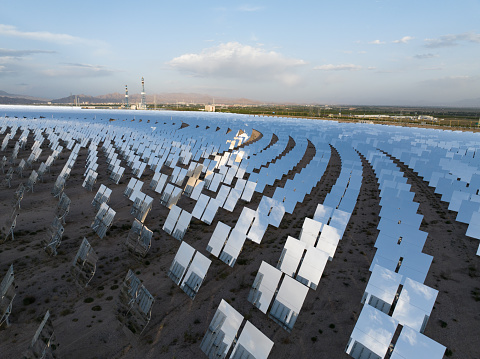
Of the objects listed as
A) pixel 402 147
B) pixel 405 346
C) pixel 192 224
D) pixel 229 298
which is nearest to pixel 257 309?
pixel 229 298

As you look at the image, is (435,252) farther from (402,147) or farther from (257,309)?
(402,147)

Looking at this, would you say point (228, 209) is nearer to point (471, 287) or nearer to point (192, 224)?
point (192, 224)

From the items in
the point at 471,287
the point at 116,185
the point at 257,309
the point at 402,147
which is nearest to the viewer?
the point at 257,309

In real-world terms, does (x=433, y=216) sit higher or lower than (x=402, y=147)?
lower

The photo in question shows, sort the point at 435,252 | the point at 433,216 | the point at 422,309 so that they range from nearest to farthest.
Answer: the point at 422,309
the point at 435,252
the point at 433,216

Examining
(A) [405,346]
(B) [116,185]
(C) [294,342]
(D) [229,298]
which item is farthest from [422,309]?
(B) [116,185]

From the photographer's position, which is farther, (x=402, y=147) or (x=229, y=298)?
(x=402, y=147)
